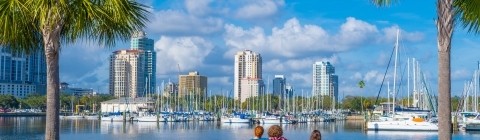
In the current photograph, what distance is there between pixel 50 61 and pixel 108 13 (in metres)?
1.65

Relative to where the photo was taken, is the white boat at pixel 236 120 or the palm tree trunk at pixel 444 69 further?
the white boat at pixel 236 120

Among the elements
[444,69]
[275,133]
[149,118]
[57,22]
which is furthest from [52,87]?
[149,118]

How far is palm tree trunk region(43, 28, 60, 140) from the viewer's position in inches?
558

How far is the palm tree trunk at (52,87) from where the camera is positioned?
14164 millimetres

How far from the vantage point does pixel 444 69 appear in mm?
14578

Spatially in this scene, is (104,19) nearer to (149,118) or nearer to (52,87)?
(52,87)

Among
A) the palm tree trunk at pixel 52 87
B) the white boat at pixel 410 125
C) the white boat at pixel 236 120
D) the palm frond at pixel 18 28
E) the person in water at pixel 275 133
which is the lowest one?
the white boat at pixel 236 120

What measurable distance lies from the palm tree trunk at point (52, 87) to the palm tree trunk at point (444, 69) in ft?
27.4

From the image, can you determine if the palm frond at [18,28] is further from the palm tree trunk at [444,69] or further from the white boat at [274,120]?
the white boat at [274,120]

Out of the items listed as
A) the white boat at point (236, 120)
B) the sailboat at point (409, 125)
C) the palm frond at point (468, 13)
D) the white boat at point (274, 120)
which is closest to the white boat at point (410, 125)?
the sailboat at point (409, 125)

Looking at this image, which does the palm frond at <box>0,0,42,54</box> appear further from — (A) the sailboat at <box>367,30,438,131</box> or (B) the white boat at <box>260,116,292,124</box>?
(B) the white boat at <box>260,116,292,124</box>

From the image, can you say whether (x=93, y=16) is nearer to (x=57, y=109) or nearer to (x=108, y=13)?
(x=108, y=13)

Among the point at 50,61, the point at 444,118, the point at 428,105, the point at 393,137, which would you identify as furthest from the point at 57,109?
the point at 428,105

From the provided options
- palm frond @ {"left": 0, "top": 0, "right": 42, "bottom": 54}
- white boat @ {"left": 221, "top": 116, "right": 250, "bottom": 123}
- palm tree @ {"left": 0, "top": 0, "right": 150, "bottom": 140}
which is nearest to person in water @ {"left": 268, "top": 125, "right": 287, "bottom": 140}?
palm tree @ {"left": 0, "top": 0, "right": 150, "bottom": 140}
